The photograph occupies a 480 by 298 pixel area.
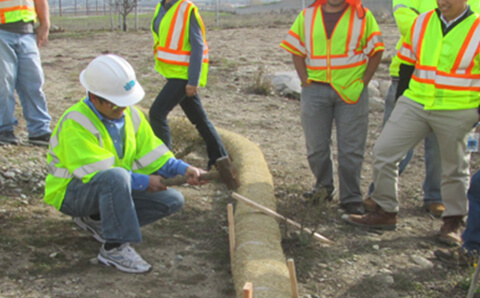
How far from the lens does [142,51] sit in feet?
40.0

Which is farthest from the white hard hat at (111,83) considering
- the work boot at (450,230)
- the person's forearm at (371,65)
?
the work boot at (450,230)

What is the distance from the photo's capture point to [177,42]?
5.19 m

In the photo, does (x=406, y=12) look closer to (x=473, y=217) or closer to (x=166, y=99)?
(x=473, y=217)

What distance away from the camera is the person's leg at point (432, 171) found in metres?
4.99

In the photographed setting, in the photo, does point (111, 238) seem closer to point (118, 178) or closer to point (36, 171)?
point (118, 178)

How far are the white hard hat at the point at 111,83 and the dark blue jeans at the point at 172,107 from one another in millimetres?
1567

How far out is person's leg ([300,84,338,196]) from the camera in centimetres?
482

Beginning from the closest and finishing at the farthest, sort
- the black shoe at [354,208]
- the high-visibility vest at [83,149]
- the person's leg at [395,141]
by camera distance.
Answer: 1. the high-visibility vest at [83,149]
2. the person's leg at [395,141]
3. the black shoe at [354,208]

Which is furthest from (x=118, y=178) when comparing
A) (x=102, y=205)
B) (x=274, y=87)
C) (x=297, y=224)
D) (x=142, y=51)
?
(x=142, y=51)

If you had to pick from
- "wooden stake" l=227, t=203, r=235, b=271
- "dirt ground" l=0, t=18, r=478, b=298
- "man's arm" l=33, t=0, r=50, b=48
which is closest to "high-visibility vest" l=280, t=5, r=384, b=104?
"dirt ground" l=0, t=18, r=478, b=298

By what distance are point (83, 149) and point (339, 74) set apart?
2223mm

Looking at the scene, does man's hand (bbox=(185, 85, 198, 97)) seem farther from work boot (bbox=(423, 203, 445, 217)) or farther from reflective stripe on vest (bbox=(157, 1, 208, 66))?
work boot (bbox=(423, 203, 445, 217))

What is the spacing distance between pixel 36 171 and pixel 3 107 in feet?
2.79

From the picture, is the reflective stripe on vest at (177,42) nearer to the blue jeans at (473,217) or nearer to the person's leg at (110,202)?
the person's leg at (110,202)
